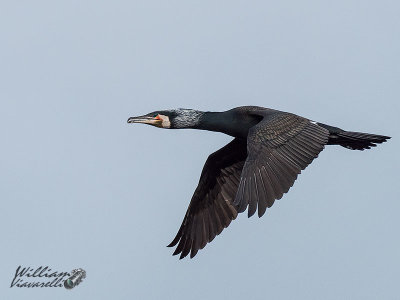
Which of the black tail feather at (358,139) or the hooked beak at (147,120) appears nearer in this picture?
the black tail feather at (358,139)

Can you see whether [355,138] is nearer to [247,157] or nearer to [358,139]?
[358,139]

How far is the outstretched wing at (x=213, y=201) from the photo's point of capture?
20844 mm

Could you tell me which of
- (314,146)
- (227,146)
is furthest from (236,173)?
(314,146)

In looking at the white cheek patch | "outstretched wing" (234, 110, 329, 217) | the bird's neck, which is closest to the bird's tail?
"outstretched wing" (234, 110, 329, 217)

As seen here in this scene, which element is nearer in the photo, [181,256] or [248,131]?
[248,131]

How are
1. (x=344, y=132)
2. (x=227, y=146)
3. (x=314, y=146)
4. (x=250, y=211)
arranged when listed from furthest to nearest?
(x=227, y=146), (x=344, y=132), (x=314, y=146), (x=250, y=211)

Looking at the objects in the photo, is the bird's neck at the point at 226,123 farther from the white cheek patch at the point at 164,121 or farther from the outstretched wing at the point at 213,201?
the outstretched wing at the point at 213,201

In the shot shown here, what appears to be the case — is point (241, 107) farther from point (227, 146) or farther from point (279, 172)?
point (279, 172)

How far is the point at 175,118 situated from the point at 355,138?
3.34 meters

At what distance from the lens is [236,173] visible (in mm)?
21078

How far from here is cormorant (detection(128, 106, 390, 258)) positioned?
675 inches

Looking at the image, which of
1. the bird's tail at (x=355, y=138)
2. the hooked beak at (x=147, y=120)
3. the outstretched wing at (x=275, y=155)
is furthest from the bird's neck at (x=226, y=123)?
the bird's tail at (x=355, y=138)

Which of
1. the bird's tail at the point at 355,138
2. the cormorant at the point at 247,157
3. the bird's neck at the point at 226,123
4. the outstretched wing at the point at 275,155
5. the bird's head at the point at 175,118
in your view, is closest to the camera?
the outstretched wing at the point at 275,155

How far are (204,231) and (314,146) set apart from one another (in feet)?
12.5
